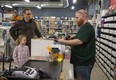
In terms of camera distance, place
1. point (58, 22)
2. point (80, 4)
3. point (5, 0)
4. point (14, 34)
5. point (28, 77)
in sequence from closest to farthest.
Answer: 1. point (28, 77)
2. point (14, 34)
3. point (58, 22)
4. point (5, 0)
5. point (80, 4)

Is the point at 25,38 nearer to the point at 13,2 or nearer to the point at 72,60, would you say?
the point at 72,60

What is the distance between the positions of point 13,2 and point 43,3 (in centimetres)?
310

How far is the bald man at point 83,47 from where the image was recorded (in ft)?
12.2

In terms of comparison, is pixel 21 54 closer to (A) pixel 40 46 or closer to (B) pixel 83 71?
(A) pixel 40 46

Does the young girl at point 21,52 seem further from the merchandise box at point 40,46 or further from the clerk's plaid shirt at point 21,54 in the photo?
the merchandise box at point 40,46

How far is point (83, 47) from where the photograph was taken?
3.81 m

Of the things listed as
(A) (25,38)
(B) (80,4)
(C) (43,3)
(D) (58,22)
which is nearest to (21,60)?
(A) (25,38)

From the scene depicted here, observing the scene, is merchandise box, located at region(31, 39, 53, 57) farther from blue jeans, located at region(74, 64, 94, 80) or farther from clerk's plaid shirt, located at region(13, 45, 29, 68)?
blue jeans, located at region(74, 64, 94, 80)

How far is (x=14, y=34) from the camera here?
498cm

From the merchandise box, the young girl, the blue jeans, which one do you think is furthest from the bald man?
the young girl

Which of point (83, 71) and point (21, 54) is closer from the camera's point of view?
point (83, 71)

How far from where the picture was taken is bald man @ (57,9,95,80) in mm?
3705

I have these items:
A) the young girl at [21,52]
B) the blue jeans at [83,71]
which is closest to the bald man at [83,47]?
the blue jeans at [83,71]

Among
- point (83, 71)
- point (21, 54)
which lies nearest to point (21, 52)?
point (21, 54)
